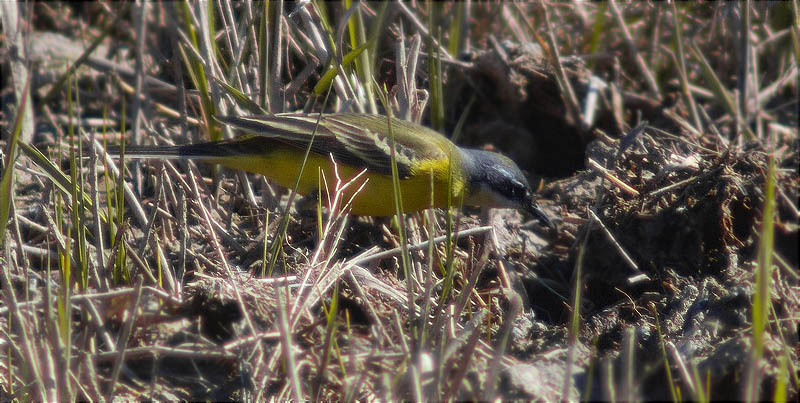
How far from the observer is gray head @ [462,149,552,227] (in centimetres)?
454

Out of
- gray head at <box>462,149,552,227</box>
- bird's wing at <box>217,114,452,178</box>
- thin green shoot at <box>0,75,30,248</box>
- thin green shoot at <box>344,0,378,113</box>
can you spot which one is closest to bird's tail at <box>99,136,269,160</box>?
bird's wing at <box>217,114,452,178</box>

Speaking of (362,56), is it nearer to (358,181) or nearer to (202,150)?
Answer: (358,181)

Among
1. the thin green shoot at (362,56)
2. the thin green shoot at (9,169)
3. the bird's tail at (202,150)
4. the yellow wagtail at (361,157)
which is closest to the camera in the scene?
the thin green shoot at (9,169)

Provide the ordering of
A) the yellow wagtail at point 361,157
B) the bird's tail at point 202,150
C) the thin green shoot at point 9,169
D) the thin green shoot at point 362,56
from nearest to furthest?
the thin green shoot at point 9,169, the bird's tail at point 202,150, the yellow wagtail at point 361,157, the thin green shoot at point 362,56

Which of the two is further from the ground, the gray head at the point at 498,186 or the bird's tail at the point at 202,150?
the bird's tail at the point at 202,150

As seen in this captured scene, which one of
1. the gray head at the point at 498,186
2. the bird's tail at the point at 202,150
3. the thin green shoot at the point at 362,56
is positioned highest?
the thin green shoot at the point at 362,56

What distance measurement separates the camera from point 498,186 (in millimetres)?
4562

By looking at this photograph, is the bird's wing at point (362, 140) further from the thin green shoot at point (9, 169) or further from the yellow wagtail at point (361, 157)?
the thin green shoot at point (9, 169)

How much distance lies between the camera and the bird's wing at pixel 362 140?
170 inches

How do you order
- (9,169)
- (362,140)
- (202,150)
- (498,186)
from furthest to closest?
(498,186)
(362,140)
(202,150)
(9,169)

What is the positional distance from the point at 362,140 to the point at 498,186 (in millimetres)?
883

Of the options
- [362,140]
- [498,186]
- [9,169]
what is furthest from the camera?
[498,186]

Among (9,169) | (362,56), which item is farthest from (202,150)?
(9,169)

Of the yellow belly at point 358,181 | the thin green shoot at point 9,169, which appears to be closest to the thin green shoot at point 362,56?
the yellow belly at point 358,181
